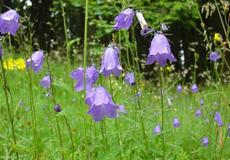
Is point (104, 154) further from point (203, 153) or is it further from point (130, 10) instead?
point (203, 153)

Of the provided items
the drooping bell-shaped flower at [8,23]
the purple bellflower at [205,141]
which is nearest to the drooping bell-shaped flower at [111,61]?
the drooping bell-shaped flower at [8,23]

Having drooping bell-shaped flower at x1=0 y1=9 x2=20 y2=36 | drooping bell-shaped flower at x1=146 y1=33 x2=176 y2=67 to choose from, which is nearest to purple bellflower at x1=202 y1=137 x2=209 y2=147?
drooping bell-shaped flower at x1=146 y1=33 x2=176 y2=67

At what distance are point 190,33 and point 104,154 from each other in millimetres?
12072

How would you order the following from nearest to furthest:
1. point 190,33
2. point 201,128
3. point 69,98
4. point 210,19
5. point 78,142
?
point 78,142 < point 201,128 < point 69,98 < point 210,19 < point 190,33

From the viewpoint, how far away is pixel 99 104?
84.4 inches

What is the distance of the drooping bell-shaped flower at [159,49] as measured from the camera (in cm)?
217

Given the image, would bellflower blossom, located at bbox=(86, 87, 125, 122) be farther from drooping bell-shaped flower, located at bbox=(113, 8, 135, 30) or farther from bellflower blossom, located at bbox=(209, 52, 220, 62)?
bellflower blossom, located at bbox=(209, 52, 220, 62)

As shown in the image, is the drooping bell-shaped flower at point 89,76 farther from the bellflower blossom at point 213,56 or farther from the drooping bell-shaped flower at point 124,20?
the bellflower blossom at point 213,56

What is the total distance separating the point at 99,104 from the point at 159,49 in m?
0.35

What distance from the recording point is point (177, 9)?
11172mm

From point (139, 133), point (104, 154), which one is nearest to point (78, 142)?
point (139, 133)

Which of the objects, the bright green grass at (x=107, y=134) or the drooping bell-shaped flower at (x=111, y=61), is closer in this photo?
the drooping bell-shaped flower at (x=111, y=61)

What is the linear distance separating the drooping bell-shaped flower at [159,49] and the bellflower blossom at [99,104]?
0.84 ft

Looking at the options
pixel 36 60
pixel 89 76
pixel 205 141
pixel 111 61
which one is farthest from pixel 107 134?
pixel 111 61
